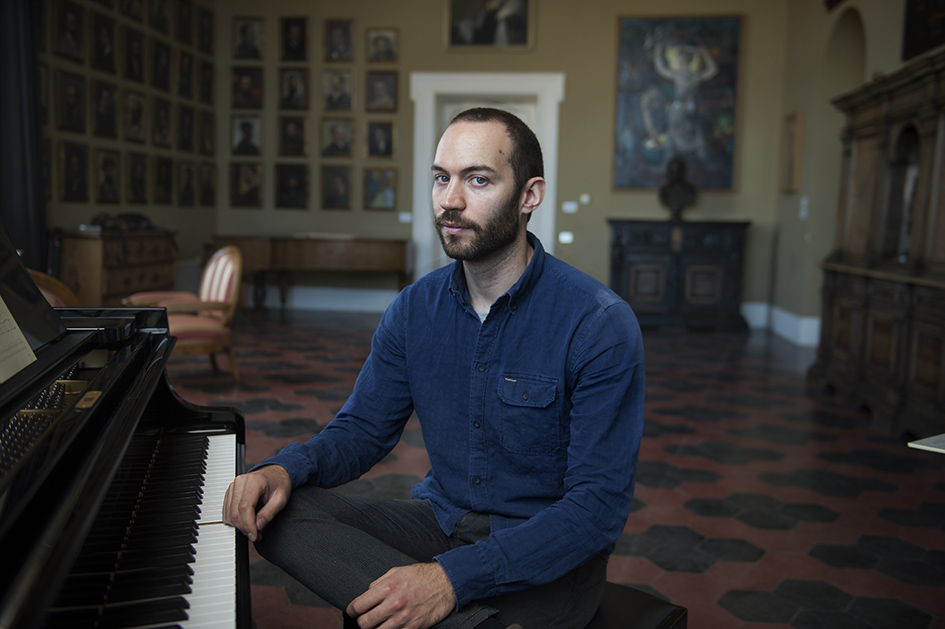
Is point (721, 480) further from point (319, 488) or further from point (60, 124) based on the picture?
point (60, 124)

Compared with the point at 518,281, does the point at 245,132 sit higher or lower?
higher

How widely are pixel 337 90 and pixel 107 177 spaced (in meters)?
3.49

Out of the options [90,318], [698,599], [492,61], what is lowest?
[698,599]

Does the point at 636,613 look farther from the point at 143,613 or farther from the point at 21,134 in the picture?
the point at 21,134

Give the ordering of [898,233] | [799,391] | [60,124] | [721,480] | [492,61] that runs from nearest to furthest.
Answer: [721,480], [898,233], [799,391], [60,124], [492,61]

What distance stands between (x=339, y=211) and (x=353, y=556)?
9291 millimetres

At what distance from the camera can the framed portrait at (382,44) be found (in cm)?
998

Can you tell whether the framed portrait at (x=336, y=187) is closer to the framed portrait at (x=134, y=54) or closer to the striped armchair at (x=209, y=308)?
the framed portrait at (x=134, y=54)

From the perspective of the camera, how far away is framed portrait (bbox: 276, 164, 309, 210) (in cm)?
1030

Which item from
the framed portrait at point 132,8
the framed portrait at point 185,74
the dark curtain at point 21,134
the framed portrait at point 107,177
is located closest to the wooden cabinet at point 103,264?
the dark curtain at point 21,134

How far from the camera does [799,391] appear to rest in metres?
5.95

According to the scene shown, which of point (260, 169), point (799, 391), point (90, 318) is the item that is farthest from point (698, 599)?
point (260, 169)

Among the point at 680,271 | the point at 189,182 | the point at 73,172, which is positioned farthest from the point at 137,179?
the point at 680,271

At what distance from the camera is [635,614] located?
1516 millimetres
